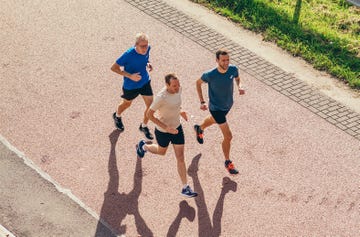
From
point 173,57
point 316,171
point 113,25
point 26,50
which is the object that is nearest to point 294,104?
point 316,171

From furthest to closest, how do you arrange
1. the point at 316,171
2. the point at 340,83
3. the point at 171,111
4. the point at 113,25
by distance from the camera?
the point at 113,25 < the point at 340,83 < the point at 316,171 < the point at 171,111

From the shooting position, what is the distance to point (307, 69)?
13086 mm

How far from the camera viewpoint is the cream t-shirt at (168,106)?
896 centimetres

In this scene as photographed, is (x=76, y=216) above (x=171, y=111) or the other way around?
the other way around

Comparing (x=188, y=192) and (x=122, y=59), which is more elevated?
(x=122, y=59)

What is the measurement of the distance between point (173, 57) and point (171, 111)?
4.23 meters

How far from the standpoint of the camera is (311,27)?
14.3 m

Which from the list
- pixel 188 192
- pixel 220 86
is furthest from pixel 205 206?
pixel 220 86

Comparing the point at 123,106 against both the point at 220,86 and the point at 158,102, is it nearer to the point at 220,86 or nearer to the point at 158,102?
the point at 158,102

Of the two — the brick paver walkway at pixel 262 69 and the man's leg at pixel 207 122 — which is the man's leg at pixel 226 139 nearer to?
the man's leg at pixel 207 122

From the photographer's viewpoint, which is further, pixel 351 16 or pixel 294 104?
pixel 351 16

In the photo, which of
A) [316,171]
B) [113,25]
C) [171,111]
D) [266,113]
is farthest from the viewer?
[113,25]

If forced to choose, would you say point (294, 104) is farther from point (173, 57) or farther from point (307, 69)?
point (173, 57)

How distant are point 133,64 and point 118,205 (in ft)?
7.28
